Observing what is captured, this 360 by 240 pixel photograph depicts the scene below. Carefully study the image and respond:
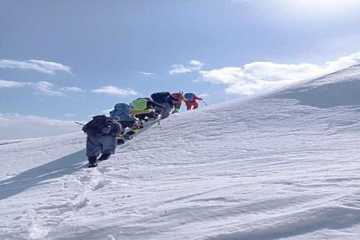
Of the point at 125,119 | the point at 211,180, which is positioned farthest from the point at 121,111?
the point at 211,180

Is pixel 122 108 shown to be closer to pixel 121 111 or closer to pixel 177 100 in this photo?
pixel 121 111

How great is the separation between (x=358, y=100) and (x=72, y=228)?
13467 mm

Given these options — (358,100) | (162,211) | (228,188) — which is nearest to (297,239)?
(162,211)

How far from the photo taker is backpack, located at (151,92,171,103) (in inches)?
812

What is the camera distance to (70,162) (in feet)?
50.1

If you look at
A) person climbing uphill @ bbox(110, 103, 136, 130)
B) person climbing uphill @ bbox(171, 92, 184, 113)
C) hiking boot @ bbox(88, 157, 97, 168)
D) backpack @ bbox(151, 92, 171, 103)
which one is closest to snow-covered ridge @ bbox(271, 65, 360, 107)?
person climbing uphill @ bbox(171, 92, 184, 113)

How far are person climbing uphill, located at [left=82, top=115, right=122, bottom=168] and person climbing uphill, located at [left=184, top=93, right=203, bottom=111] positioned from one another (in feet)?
30.7

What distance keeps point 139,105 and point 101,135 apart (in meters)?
4.77

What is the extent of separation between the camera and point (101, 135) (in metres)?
14.6

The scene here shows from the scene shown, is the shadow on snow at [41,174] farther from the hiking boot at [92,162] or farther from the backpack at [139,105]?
the backpack at [139,105]

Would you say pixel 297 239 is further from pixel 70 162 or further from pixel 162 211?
pixel 70 162

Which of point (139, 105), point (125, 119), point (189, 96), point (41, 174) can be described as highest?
point (189, 96)

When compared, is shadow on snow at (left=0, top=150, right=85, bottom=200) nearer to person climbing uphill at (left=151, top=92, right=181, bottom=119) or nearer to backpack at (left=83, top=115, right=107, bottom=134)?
backpack at (left=83, top=115, right=107, bottom=134)

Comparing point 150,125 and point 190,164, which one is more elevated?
point 150,125
